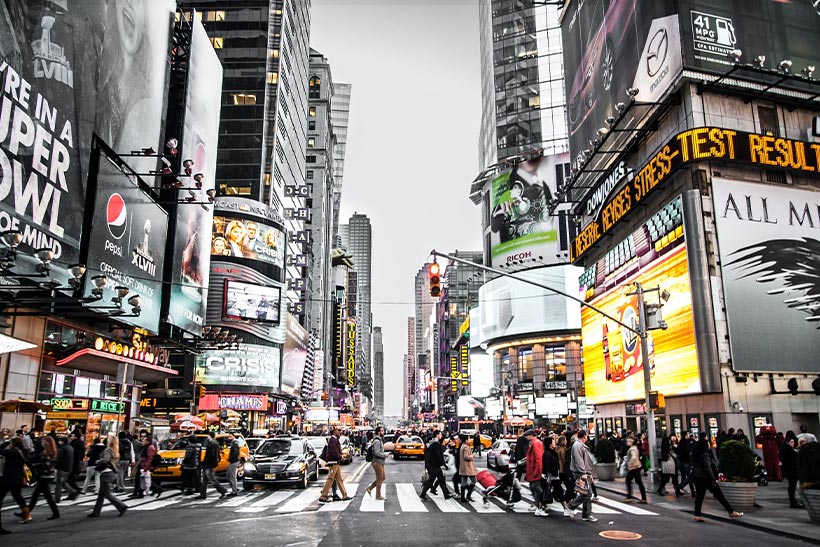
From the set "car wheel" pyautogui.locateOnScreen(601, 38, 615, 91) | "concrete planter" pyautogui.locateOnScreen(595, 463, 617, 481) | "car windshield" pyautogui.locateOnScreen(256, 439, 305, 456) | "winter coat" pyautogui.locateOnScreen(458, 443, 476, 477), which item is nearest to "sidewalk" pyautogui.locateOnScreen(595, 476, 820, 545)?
"concrete planter" pyautogui.locateOnScreen(595, 463, 617, 481)

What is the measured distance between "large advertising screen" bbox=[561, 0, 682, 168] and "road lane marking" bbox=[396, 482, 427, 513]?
23.0 metres

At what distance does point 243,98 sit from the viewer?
259ft

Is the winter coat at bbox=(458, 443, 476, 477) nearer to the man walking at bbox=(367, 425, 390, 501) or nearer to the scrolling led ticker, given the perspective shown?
the man walking at bbox=(367, 425, 390, 501)

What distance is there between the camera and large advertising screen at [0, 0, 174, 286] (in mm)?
19781

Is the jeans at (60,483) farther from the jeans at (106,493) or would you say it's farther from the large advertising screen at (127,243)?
the large advertising screen at (127,243)

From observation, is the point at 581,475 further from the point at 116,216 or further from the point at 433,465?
the point at 116,216

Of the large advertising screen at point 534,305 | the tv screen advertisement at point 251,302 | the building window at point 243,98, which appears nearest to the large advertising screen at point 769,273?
the tv screen advertisement at point 251,302

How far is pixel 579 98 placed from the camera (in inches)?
1780

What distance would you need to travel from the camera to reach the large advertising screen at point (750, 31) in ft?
98.6

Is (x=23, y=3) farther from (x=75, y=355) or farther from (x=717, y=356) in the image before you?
(x=717, y=356)

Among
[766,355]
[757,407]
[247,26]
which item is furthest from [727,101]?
[247,26]

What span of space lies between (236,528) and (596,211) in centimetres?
3466

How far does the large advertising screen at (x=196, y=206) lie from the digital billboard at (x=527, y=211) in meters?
53.9

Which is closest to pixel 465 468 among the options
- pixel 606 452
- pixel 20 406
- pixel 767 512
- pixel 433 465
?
pixel 433 465
